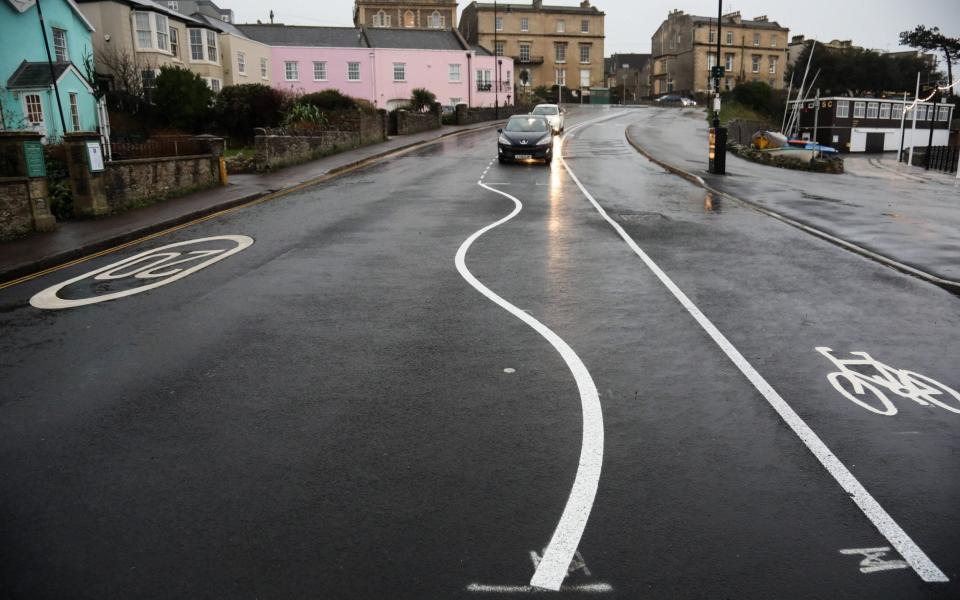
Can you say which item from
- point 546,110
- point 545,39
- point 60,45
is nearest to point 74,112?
point 60,45

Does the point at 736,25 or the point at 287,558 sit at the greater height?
the point at 736,25

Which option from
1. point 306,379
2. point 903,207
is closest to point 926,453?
point 306,379

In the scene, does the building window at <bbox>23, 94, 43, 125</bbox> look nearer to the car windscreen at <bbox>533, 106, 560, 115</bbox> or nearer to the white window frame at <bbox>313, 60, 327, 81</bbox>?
the car windscreen at <bbox>533, 106, 560, 115</bbox>

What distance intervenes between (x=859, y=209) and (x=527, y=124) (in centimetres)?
1494

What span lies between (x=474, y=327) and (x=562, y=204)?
985cm

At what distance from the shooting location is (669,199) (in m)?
17.5

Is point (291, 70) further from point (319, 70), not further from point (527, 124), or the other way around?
point (527, 124)

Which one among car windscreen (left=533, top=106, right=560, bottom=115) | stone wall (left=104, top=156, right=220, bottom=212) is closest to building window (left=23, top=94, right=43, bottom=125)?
stone wall (left=104, top=156, right=220, bottom=212)

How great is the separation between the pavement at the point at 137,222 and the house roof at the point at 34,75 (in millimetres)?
13284

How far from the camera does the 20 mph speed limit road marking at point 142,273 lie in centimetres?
873

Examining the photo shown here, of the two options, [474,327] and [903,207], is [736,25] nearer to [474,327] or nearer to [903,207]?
[903,207]

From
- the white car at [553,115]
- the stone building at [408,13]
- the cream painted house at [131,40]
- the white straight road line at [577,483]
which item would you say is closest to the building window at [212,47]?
the cream painted house at [131,40]

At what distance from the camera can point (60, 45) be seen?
32.7 m

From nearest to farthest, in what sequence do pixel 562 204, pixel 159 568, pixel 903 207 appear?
1. pixel 159 568
2. pixel 562 204
3. pixel 903 207
